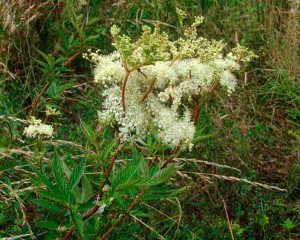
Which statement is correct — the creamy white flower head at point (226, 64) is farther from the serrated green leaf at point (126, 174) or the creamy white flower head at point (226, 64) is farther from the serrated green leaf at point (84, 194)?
the serrated green leaf at point (84, 194)

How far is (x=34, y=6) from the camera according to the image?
311cm

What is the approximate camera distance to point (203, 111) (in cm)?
281

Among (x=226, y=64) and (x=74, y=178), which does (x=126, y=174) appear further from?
(x=226, y=64)

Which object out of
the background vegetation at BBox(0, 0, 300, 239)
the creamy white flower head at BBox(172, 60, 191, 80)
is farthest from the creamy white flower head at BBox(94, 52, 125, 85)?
the background vegetation at BBox(0, 0, 300, 239)

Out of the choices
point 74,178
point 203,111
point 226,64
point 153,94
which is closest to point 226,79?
point 226,64

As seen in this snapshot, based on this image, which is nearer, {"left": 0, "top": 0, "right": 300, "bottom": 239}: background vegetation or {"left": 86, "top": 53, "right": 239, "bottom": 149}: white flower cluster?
{"left": 86, "top": 53, "right": 239, "bottom": 149}: white flower cluster

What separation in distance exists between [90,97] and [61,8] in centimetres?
75

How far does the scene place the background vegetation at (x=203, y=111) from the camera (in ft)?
7.17

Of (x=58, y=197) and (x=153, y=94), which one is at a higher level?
(x=153, y=94)

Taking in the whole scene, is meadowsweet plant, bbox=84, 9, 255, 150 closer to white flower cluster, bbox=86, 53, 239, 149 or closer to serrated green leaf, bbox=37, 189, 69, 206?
white flower cluster, bbox=86, 53, 239, 149

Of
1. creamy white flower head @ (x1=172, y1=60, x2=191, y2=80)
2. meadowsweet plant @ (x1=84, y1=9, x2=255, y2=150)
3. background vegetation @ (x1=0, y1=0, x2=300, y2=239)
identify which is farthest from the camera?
background vegetation @ (x1=0, y1=0, x2=300, y2=239)

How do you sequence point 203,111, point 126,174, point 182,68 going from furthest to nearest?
1. point 203,111
2. point 182,68
3. point 126,174

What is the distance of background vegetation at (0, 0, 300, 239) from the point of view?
2186 mm

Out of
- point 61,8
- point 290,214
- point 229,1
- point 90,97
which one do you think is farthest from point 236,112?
point 61,8
